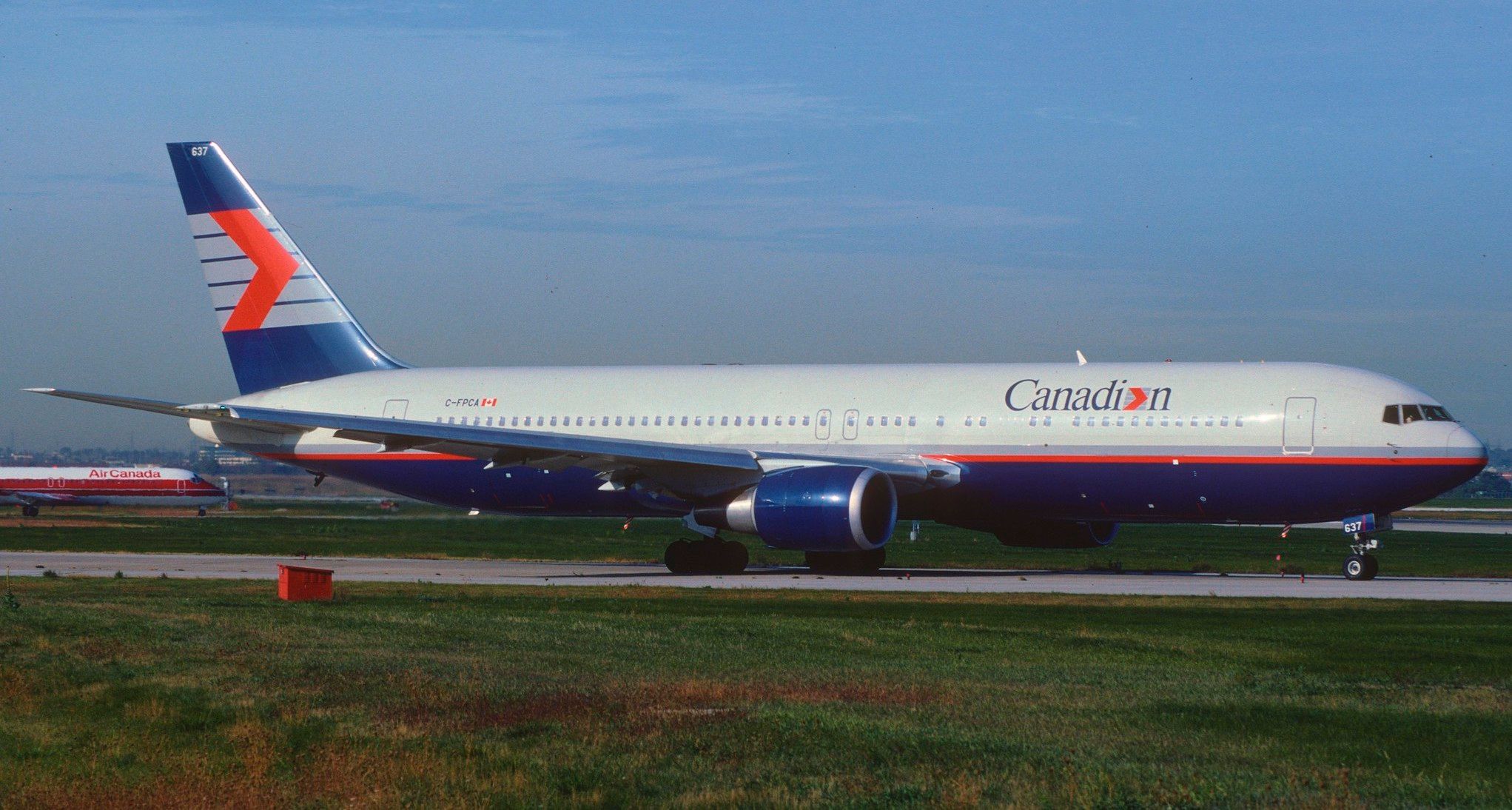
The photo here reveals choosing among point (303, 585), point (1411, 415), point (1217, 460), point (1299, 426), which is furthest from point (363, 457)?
point (1411, 415)

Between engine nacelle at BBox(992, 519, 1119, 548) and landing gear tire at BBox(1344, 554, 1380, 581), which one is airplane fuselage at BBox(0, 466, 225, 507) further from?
landing gear tire at BBox(1344, 554, 1380, 581)

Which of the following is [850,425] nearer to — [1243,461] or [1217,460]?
[1217,460]

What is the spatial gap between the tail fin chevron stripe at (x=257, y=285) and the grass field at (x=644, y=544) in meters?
5.40

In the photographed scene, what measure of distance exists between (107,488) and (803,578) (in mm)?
71577

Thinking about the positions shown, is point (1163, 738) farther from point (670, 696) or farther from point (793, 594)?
point (793, 594)

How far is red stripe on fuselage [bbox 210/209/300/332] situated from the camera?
128 ft

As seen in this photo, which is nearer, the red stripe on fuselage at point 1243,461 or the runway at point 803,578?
the runway at point 803,578

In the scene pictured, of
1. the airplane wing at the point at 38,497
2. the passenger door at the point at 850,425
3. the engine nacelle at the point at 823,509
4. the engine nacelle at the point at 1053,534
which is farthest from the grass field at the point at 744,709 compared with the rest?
the airplane wing at the point at 38,497

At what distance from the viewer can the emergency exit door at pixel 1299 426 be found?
29.8 metres

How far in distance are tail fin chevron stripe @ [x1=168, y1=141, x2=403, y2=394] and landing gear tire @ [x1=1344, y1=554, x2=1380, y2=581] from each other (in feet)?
76.0

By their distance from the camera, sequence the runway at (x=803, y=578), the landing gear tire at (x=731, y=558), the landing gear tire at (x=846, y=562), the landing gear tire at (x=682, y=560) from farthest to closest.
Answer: the landing gear tire at (x=846, y=562)
the landing gear tire at (x=731, y=558)
the landing gear tire at (x=682, y=560)
the runway at (x=803, y=578)

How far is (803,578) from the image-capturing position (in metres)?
31.6

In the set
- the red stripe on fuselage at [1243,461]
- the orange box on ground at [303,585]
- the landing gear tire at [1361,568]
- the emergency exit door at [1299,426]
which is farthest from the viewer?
the landing gear tire at [1361,568]

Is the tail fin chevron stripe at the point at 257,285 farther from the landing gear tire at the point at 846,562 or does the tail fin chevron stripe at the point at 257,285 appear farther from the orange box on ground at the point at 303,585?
the orange box on ground at the point at 303,585
